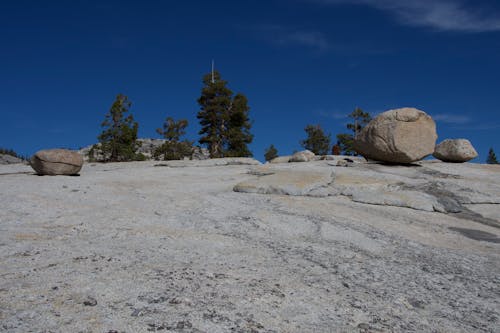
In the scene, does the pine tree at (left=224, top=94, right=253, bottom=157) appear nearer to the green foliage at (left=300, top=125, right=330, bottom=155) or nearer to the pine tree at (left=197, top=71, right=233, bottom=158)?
the pine tree at (left=197, top=71, right=233, bottom=158)

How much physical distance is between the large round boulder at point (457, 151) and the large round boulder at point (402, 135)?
4.57 metres

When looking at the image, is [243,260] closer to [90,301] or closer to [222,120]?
[90,301]

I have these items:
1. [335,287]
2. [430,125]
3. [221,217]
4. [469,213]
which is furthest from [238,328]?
[430,125]

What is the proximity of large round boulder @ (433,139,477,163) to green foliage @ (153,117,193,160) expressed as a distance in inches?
972

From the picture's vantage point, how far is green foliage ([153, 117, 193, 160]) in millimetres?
37656

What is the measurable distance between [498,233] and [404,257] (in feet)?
12.6

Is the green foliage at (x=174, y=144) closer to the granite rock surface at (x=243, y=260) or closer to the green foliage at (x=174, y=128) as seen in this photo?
the green foliage at (x=174, y=128)

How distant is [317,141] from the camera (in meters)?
55.2

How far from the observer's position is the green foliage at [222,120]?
38969 millimetres

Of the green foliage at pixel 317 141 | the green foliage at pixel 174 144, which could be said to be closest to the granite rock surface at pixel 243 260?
the green foliage at pixel 174 144

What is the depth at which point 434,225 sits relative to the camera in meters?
8.31

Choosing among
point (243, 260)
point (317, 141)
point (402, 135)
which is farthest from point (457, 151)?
point (317, 141)

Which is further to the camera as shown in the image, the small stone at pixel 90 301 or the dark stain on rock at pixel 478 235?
the dark stain on rock at pixel 478 235

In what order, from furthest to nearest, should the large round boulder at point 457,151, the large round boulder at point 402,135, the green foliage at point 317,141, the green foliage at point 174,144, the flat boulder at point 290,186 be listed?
the green foliage at point 317,141, the green foliage at point 174,144, the large round boulder at point 457,151, the large round boulder at point 402,135, the flat boulder at point 290,186
